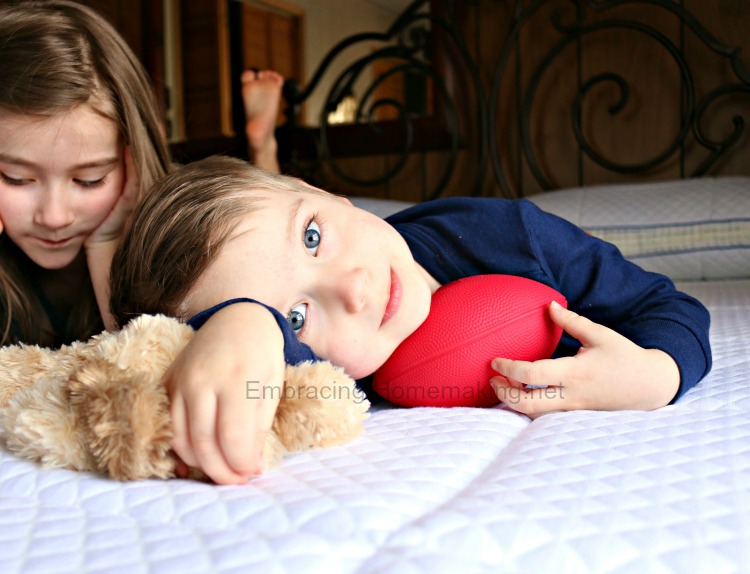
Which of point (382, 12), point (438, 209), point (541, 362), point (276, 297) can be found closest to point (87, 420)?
point (276, 297)

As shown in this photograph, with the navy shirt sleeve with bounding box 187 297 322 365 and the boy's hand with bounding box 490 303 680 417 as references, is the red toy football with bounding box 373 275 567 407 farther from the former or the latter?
the navy shirt sleeve with bounding box 187 297 322 365

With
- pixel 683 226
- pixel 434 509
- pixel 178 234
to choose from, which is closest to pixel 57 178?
pixel 178 234

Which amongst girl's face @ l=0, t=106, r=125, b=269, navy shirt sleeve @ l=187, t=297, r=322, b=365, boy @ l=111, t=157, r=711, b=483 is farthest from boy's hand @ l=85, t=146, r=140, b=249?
navy shirt sleeve @ l=187, t=297, r=322, b=365

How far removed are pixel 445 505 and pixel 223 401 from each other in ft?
0.54

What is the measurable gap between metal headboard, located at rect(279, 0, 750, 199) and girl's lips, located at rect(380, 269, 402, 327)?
1.48 m

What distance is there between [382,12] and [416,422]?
247 inches

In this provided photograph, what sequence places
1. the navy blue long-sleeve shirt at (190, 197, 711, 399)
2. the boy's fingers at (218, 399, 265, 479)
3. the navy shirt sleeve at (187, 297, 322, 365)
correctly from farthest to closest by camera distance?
the navy blue long-sleeve shirt at (190, 197, 711, 399) → the navy shirt sleeve at (187, 297, 322, 365) → the boy's fingers at (218, 399, 265, 479)

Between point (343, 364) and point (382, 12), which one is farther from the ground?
point (382, 12)

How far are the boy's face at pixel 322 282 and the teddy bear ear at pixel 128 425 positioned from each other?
9.1 inches

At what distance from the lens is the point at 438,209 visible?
102 centimetres

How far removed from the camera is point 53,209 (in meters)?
1.08

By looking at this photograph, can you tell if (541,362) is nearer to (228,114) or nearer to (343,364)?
(343,364)

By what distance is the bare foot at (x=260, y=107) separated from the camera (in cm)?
220

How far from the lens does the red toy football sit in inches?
28.8
